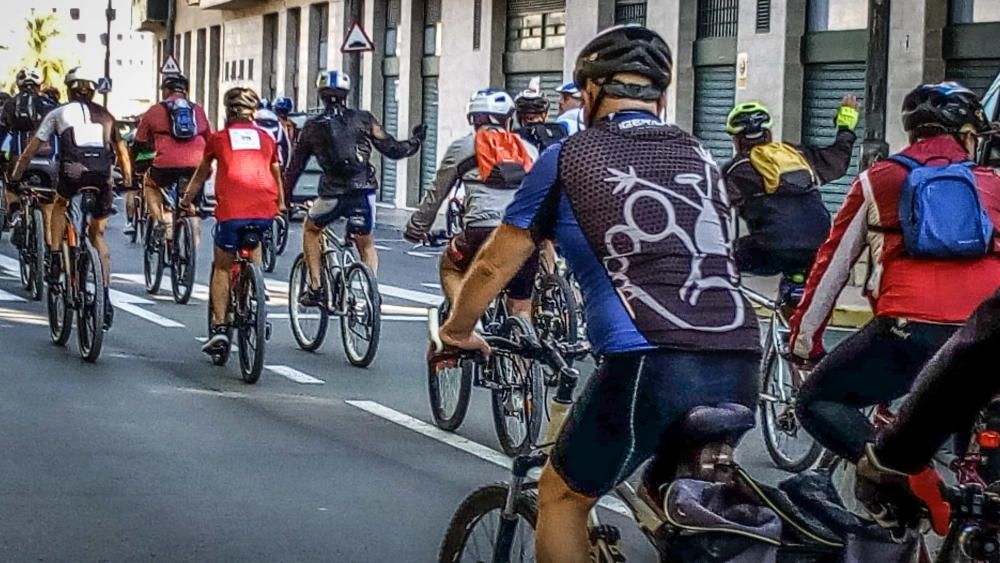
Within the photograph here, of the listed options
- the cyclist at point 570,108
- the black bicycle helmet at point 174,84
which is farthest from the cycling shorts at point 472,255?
the cyclist at point 570,108

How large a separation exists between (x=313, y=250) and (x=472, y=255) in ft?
11.1

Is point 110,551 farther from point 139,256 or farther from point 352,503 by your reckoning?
point 139,256

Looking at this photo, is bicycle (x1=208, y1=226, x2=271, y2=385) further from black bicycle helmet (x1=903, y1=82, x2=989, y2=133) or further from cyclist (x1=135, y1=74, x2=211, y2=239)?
black bicycle helmet (x1=903, y1=82, x2=989, y2=133)

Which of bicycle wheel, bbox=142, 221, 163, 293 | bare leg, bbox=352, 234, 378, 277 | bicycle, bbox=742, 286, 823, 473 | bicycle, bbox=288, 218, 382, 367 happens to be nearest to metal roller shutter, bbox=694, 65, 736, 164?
bicycle wheel, bbox=142, 221, 163, 293

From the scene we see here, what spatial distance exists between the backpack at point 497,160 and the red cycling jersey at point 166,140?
7060mm

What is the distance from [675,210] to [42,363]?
29.7 ft

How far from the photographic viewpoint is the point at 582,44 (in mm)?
33156

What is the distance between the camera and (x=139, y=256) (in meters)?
23.0

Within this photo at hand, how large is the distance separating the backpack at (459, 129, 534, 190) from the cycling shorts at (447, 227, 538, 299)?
275 mm

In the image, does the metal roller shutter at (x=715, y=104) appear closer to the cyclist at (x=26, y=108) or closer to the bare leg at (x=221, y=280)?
the cyclist at (x=26, y=108)

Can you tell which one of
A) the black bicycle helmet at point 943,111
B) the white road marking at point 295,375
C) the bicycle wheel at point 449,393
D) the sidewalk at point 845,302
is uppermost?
the black bicycle helmet at point 943,111

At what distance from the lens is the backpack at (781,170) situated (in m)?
9.45

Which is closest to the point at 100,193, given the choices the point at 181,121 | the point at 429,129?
the point at 181,121

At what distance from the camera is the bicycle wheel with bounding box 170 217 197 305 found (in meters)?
16.9
